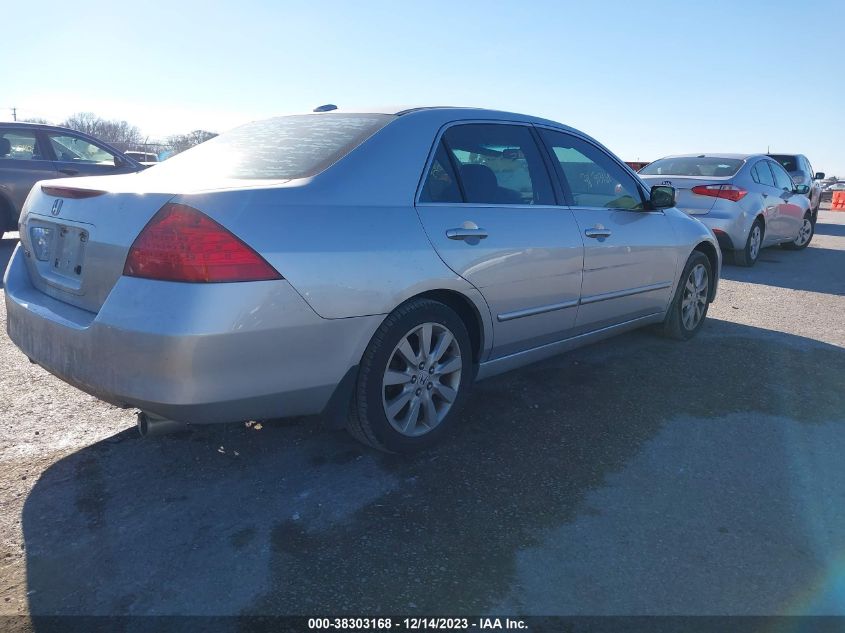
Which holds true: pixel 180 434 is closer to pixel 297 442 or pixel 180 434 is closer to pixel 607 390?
pixel 297 442

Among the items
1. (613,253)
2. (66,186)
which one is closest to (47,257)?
(66,186)

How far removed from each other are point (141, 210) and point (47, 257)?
783mm

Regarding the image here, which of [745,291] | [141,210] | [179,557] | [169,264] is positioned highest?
[141,210]

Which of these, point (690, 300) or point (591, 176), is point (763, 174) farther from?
point (591, 176)

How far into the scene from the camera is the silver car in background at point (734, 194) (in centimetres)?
872

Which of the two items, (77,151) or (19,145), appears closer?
(19,145)

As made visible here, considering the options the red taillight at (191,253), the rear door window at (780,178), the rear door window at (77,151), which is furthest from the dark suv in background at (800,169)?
the red taillight at (191,253)

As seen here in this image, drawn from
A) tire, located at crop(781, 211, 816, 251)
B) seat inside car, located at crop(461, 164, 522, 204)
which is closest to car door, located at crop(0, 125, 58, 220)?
seat inside car, located at crop(461, 164, 522, 204)

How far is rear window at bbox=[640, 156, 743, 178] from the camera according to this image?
9.03 meters

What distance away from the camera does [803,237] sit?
456 inches

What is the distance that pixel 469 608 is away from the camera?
2.18m

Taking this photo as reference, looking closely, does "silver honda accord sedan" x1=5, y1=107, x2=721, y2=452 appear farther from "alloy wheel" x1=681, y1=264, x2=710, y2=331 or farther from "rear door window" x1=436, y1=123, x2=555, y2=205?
"alloy wheel" x1=681, y1=264, x2=710, y2=331

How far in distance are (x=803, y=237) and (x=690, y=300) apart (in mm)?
7759

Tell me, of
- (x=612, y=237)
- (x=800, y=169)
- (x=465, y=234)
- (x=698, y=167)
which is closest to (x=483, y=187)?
(x=465, y=234)
